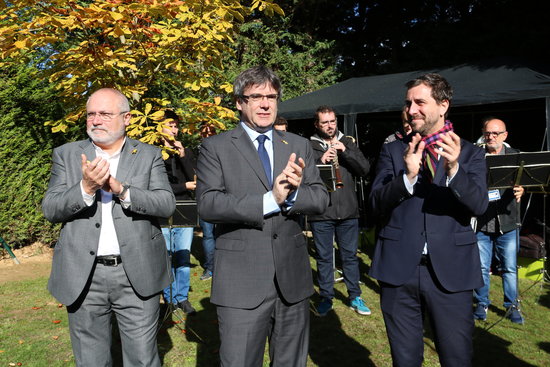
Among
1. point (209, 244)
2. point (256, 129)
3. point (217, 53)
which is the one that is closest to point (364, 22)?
point (209, 244)

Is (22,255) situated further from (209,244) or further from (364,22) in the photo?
(364,22)

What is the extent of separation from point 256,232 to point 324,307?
3376 mm

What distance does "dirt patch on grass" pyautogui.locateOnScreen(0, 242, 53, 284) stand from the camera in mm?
7785

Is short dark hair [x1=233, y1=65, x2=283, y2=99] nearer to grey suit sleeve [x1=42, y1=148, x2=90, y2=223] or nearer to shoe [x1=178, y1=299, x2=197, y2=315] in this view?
grey suit sleeve [x1=42, y1=148, x2=90, y2=223]

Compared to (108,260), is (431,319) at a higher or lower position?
lower

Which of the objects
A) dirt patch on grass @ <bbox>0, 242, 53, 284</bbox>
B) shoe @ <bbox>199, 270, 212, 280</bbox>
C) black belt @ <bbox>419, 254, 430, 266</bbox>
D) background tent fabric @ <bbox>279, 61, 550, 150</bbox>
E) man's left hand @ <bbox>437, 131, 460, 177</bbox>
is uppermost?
background tent fabric @ <bbox>279, 61, 550, 150</bbox>

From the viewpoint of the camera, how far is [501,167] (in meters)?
5.06

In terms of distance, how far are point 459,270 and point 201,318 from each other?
3.71 metres

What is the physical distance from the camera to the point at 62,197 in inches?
103

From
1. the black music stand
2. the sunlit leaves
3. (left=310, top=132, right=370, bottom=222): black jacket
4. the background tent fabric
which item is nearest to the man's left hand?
the sunlit leaves

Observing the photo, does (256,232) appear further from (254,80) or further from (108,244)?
(108,244)

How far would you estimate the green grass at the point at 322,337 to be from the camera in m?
4.42

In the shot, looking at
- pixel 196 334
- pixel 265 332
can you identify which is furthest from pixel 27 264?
pixel 265 332

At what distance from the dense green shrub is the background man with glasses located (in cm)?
775
